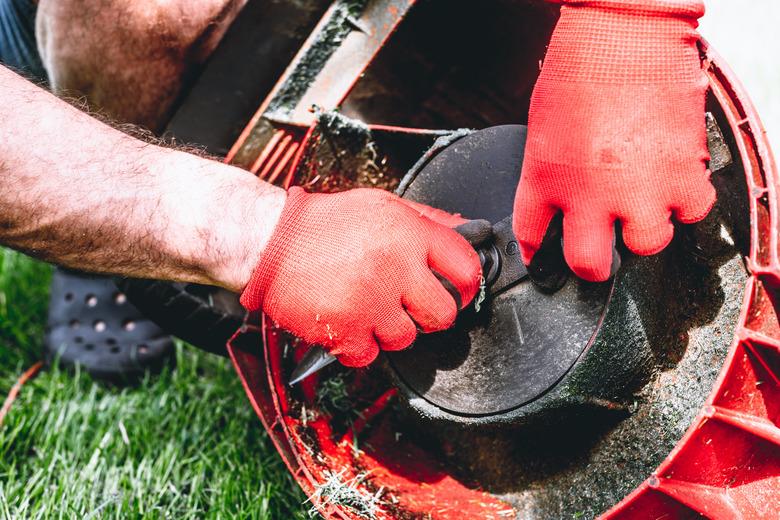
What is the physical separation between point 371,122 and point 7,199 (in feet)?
2.45

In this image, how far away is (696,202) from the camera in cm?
96

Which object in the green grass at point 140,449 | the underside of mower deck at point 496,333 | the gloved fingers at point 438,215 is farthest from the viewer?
the green grass at point 140,449

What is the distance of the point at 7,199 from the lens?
1109mm

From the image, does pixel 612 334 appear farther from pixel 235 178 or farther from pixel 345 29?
pixel 345 29

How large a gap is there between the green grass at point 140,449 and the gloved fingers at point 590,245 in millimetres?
791

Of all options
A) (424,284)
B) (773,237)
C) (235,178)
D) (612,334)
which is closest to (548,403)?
(612,334)

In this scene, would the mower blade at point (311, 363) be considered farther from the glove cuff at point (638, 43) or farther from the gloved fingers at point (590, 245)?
the glove cuff at point (638, 43)

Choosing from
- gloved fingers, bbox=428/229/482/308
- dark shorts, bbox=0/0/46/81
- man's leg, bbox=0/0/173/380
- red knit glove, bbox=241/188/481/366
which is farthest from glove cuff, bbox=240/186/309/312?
dark shorts, bbox=0/0/46/81

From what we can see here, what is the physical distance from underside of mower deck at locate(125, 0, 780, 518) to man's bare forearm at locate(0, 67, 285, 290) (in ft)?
0.59

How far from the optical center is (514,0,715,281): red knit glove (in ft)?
3.11

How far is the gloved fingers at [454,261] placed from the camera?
3.59ft

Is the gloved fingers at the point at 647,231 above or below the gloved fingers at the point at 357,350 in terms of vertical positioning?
above

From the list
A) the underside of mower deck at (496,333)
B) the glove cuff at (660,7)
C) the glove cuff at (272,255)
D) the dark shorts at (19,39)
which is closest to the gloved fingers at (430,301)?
the underside of mower deck at (496,333)

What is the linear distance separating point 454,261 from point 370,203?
0.56ft
